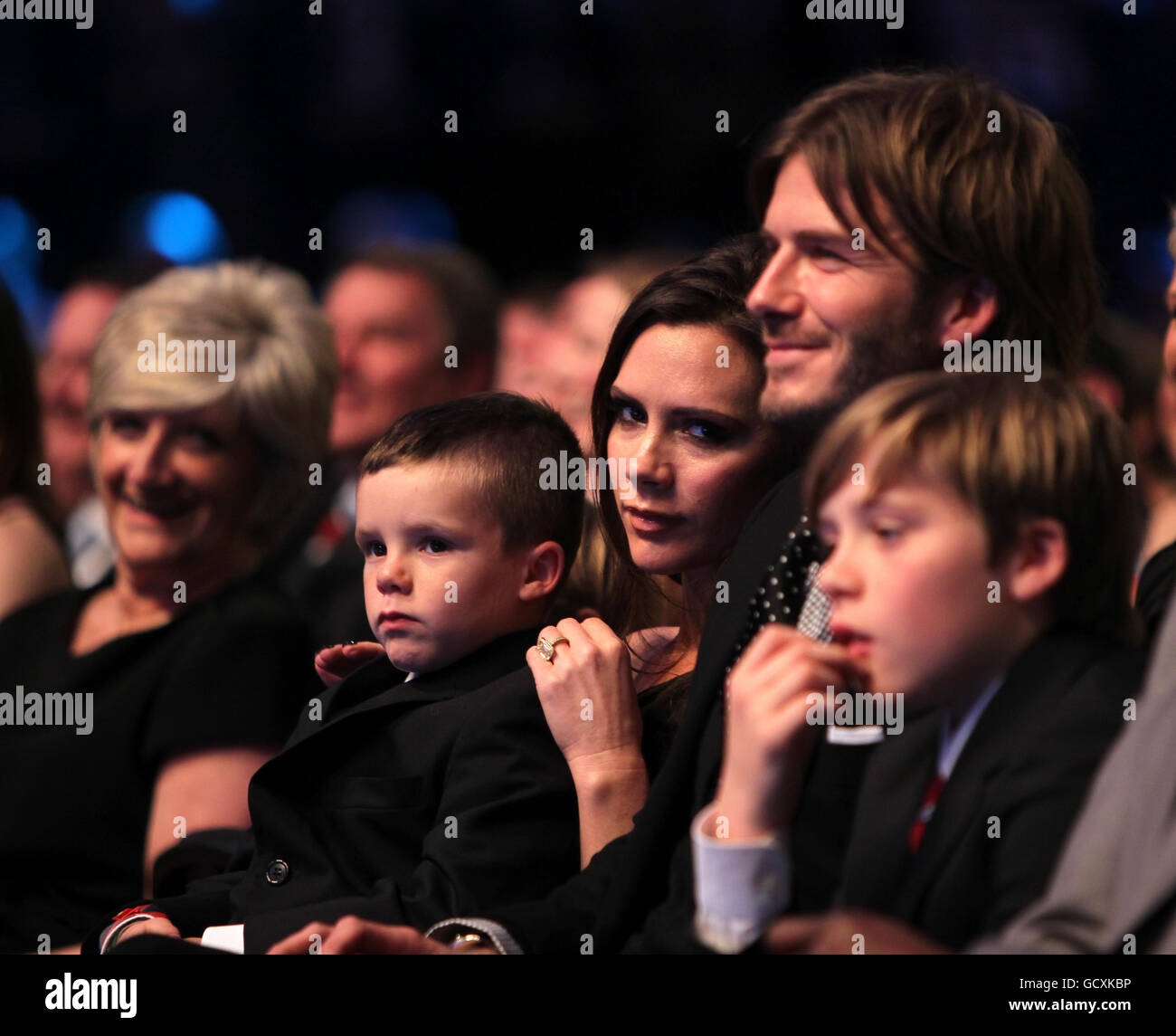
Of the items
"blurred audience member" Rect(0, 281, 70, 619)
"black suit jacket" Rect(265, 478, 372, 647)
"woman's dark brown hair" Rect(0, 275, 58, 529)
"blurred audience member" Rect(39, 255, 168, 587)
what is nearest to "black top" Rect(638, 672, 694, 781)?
"black suit jacket" Rect(265, 478, 372, 647)

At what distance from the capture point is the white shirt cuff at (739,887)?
1562mm

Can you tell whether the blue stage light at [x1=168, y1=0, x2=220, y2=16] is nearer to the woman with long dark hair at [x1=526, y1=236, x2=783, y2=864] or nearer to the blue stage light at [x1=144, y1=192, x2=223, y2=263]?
the blue stage light at [x1=144, y1=192, x2=223, y2=263]

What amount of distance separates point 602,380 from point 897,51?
2867mm

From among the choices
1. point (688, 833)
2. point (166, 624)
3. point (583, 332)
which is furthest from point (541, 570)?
point (583, 332)

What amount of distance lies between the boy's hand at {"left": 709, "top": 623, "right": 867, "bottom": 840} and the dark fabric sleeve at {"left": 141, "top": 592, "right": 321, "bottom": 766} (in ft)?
5.61

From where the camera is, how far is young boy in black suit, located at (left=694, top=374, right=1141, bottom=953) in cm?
153

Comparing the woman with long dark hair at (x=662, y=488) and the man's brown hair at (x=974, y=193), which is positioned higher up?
the man's brown hair at (x=974, y=193)

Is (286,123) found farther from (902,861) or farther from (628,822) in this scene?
(902,861)

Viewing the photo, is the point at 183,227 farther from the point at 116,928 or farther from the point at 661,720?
the point at 661,720

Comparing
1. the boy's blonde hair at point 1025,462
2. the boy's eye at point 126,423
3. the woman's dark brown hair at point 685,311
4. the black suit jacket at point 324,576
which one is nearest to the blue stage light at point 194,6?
the black suit jacket at point 324,576

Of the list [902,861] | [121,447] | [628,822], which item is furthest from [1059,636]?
[121,447]

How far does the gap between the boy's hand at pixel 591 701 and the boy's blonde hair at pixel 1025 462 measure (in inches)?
22.1

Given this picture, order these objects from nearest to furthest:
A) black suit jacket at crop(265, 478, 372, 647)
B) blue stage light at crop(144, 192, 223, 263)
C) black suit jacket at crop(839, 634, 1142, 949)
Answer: black suit jacket at crop(839, 634, 1142, 949)
black suit jacket at crop(265, 478, 372, 647)
blue stage light at crop(144, 192, 223, 263)

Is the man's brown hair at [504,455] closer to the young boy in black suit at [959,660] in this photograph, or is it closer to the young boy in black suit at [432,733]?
the young boy in black suit at [432,733]
